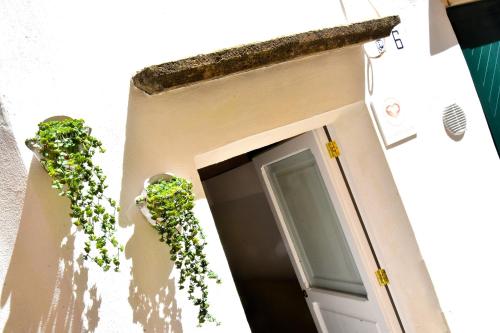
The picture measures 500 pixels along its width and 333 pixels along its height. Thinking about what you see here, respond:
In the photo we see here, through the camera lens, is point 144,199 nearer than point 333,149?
Yes

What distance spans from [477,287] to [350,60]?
2.18 metres

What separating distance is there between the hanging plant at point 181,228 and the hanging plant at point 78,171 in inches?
9.1

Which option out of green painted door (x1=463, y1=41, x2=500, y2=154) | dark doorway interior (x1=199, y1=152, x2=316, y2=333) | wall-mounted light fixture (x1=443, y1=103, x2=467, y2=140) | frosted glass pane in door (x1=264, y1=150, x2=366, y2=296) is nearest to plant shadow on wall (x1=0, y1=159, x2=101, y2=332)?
frosted glass pane in door (x1=264, y1=150, x2=366, y2=296)

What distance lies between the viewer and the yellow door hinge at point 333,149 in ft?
12.9

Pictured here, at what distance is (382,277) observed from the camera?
387 centimetres

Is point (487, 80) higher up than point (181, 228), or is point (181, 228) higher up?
point (487, 80)

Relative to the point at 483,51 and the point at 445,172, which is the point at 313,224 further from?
the point at 483,51

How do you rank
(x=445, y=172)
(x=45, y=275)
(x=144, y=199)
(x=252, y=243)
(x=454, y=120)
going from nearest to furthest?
(x=45, y=275), (x=144, y=199), (x=445, y=172), (x=454, y=120), (x=252, y=243)

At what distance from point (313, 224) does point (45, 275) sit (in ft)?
8.63

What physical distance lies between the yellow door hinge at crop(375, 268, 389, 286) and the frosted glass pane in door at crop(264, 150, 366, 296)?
0.30 meters

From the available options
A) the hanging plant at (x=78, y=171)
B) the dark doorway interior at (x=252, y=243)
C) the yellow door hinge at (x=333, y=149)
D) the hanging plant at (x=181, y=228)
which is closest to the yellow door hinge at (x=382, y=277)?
the yellow door hinge at (x=333, y=149)

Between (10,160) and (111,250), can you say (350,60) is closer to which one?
(111,250)

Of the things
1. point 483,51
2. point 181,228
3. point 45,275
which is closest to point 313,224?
point 181,228

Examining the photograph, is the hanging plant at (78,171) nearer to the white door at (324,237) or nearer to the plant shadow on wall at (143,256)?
the plant shadow on wall at (143,256)
